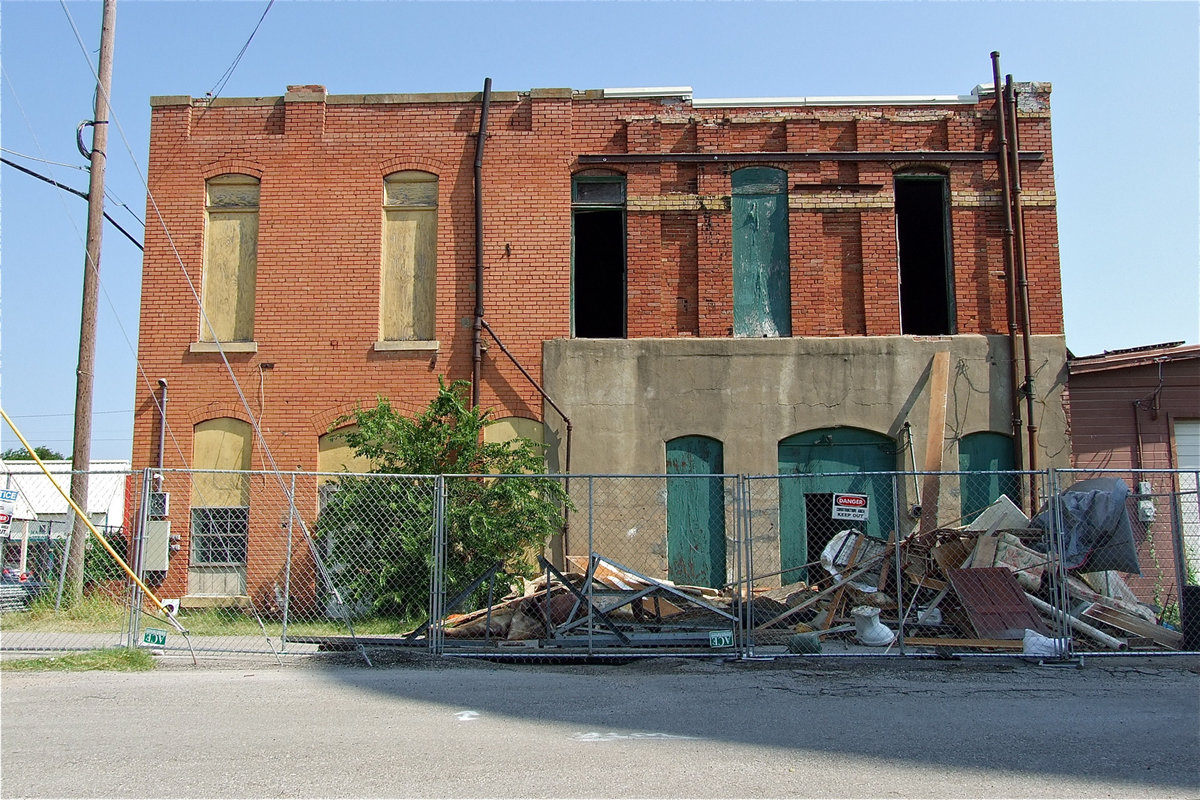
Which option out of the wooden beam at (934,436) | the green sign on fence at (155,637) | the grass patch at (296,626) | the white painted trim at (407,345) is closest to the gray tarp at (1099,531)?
the wooden beam at (934,436)

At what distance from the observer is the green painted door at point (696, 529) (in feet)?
48.6

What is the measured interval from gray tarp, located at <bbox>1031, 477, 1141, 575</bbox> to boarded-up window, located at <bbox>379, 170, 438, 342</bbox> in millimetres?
9941

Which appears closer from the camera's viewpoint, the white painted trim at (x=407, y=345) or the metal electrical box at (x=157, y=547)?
the metal electrical box at (x=157, y=547)

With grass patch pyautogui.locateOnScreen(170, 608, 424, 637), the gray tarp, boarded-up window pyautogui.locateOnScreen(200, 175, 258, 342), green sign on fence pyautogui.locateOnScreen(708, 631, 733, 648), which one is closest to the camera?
green sign on fence pyautogui.locateOnScreen(708, 631, 733, 648)

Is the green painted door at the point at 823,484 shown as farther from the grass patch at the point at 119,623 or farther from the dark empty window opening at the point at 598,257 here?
the grass patch at the point at 119,623

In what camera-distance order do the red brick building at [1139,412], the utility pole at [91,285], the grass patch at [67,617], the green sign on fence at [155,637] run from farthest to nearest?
the red brick building at [1139,412], the utility pole at [91,285], the grass patch at [67,617], the green sign on fence at [155,637]

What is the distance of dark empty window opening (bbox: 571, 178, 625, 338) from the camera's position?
16109 millimetres

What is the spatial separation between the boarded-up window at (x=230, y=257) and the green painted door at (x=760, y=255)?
8251mm

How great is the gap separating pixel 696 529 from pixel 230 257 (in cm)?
920

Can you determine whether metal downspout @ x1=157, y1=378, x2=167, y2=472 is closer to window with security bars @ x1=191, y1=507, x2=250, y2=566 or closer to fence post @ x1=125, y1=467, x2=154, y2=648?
window with security bars @ x1=191, y1=507, x2=250, y2=566

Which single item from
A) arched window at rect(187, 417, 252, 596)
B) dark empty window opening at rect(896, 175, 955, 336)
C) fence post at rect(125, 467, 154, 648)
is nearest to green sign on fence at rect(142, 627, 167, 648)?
fence post at rect(125, 467, 154, 648)

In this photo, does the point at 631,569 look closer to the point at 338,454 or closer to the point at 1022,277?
the point at 338,454

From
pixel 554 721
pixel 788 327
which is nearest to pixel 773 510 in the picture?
pixel 788 327

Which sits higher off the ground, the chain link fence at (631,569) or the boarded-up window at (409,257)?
the boarded-up window at (409,257)
